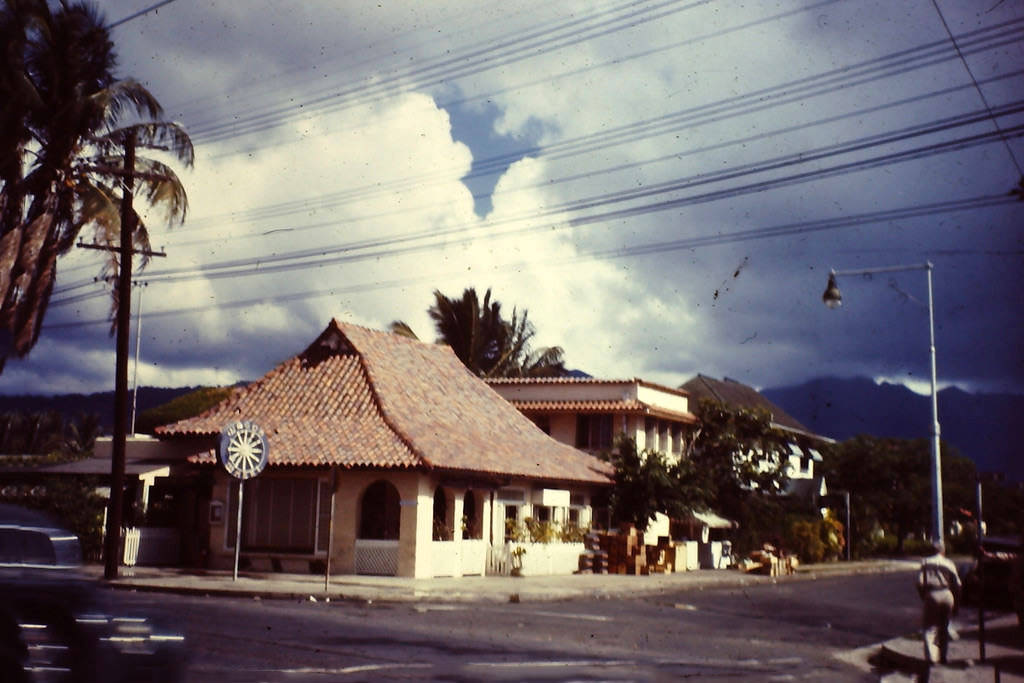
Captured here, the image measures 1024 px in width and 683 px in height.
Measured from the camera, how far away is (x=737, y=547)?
142ft

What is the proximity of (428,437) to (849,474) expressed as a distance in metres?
45.3

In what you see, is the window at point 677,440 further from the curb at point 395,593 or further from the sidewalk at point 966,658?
the sidewalk at point 966,658

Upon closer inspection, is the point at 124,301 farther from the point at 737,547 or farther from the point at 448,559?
the point at 737,547

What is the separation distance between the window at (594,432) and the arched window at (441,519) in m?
13.3

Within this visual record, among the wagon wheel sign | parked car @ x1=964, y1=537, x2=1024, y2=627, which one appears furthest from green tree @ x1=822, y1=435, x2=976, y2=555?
the wagon wheel sign

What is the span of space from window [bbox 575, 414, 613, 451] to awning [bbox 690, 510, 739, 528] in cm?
483

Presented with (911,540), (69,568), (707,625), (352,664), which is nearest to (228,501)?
(707,625)

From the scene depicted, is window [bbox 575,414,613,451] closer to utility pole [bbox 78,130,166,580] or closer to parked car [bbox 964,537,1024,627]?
parked car [bbox 964,537,1024,627]

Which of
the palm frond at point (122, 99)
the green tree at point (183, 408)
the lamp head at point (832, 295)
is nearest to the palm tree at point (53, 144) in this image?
the palm frond at point (122, 99)

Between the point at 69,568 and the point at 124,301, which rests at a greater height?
the point at 124,301

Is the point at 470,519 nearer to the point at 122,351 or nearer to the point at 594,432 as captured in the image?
the point at 122,351

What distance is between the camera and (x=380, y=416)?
99.3ft

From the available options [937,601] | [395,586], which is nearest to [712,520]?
[395,586]

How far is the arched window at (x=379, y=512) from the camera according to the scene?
95.3 ft
